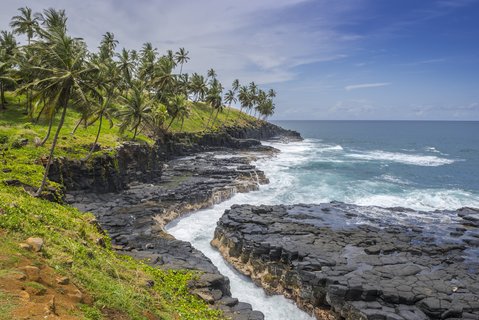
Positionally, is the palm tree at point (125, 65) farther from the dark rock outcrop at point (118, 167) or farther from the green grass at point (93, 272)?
the green grass at point (93, 272)

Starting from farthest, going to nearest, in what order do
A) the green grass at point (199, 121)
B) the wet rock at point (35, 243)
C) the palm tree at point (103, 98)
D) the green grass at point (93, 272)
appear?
the green grass at point (199, 121) → the palm tree at point (103, 98) → the wet rock at point (35, 243) → the green grass at point (93, 272)

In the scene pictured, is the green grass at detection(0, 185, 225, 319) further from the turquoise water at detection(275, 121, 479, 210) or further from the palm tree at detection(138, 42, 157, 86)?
the palm tree at detection(138, 42, 157, 86)

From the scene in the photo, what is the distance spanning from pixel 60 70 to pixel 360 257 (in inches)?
1068

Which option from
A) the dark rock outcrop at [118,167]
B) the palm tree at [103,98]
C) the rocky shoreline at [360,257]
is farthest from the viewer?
the dark rock outcrop at [118,167]

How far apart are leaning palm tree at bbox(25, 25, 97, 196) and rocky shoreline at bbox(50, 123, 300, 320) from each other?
378 inches

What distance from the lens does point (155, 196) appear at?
42125 mm

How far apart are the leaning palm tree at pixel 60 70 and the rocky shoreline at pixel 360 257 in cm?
1787

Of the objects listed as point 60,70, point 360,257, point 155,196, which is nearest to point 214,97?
point 155,196

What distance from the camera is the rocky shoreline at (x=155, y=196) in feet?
77.7

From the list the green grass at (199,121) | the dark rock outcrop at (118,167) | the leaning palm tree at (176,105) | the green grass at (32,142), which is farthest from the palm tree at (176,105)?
the green grass at (32,142)

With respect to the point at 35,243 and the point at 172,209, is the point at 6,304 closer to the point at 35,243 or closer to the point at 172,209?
the point at 35,243

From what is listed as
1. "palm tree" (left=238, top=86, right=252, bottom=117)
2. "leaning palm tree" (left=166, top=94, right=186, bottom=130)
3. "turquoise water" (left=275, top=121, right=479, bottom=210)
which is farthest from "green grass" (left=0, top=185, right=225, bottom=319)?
"palm tree" (left=238, top=86, right=252, bottom=117)

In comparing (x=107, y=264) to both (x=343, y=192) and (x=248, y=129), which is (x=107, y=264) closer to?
(x=343, y=192)

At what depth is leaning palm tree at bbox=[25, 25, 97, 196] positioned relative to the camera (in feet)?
82.7
